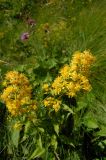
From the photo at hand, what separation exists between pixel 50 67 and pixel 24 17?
8.65 feet

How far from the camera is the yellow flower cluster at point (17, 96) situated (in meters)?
3.26

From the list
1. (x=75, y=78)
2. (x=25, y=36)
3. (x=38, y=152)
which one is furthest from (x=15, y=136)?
(x=25, y=36)

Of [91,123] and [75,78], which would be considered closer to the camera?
[75,78]

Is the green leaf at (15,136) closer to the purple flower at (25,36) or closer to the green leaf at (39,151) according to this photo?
the green leaf at (39,151)

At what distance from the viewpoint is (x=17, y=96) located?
327 centimetres

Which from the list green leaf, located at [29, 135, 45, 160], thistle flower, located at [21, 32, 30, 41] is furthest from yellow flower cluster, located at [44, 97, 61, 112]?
thistle flower, located at [21, 32, 30, 41]

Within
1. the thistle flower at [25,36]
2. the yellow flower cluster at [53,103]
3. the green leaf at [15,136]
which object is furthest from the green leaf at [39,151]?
the thistle flower at [25,36]

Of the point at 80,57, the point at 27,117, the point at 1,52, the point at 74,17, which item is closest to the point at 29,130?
the point at 27,117

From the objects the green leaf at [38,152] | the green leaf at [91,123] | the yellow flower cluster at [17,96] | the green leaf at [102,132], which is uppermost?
the yellow flower cluster at [17,96]

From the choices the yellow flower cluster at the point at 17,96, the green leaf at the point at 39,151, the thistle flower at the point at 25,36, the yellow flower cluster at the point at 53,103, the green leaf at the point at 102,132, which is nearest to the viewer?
the yellow flower cluster at the point at 17,96

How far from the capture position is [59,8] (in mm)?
6555

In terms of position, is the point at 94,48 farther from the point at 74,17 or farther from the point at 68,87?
the point at 68,87

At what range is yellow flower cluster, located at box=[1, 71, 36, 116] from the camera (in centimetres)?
326

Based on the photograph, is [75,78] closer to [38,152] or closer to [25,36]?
[38,152]
